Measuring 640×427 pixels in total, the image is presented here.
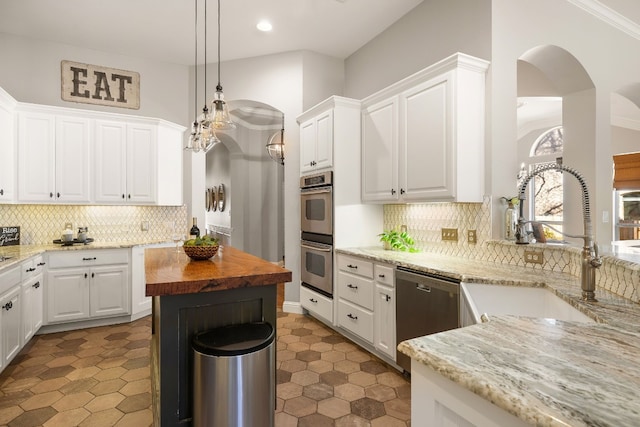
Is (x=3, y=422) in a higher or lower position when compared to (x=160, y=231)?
lower

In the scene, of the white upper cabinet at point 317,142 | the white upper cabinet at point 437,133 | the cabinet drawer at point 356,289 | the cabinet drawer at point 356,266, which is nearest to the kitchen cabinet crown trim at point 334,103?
the white upper cabinet at point 317,142

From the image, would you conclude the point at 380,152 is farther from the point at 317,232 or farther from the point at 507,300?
the point at 507,300

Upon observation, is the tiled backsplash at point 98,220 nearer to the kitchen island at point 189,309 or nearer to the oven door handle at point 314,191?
the oven door handle at point 314,191

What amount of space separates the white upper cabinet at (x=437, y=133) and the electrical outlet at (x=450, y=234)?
1.47 feet

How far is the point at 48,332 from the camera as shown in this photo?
3680 mm

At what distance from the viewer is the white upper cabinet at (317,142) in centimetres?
366

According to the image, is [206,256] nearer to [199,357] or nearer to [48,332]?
[199,357]

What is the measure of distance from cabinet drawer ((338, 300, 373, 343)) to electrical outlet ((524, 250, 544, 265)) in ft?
4.22

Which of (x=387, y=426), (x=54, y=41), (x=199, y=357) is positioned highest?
(x=54, y=41)

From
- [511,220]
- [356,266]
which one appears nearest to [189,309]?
[356,266]

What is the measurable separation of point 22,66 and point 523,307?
214 inches

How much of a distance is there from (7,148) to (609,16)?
20.3 feet

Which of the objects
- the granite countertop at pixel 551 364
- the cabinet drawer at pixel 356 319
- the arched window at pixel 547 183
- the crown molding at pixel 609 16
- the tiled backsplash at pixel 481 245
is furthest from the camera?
the arched window at pixel 547 183

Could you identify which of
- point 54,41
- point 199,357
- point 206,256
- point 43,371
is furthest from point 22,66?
point 199,357
